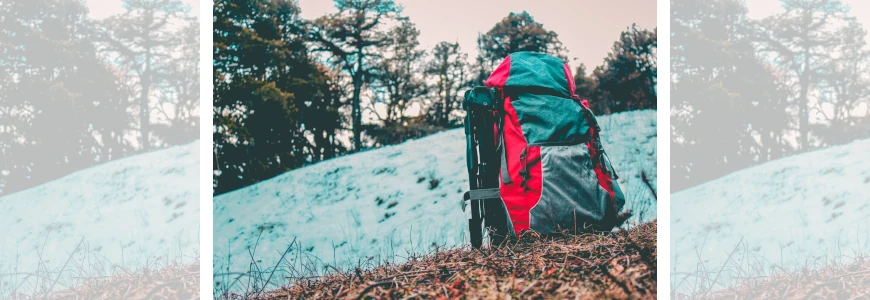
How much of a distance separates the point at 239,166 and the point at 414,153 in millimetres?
1832

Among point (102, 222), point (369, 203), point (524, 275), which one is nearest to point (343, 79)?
point (369, 203)

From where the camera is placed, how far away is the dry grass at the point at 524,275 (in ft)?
5.85

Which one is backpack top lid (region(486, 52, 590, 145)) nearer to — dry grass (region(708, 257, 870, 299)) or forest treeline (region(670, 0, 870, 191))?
dry grass (region(708, 257, 870, 299))

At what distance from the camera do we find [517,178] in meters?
2.34

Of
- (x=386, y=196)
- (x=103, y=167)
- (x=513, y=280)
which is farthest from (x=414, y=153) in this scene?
(x=513, y=280)

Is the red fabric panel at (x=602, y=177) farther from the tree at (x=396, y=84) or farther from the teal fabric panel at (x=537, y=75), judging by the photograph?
the tree at (x=396, y=84)

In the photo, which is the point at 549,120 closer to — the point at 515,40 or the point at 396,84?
the point at 515,40

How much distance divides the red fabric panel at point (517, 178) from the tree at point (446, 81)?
368 cm

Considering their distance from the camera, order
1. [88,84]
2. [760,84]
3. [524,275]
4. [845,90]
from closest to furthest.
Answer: [524,275], [845,90], [760,84], [88,84]

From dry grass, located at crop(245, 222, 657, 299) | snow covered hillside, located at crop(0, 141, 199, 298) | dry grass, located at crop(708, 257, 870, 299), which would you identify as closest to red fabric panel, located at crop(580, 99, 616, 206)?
dry grass, located at crop(245, 222, 657, 299)

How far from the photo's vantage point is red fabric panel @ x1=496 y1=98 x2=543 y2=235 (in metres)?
2.30

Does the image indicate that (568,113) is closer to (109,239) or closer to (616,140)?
(109,239)

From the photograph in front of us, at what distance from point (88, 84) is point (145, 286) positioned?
7.56ft

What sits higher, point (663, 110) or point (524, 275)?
point (663, 110)
